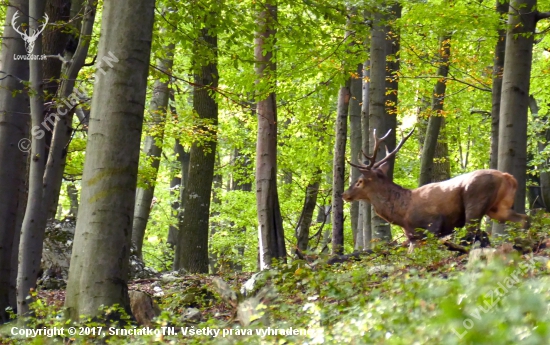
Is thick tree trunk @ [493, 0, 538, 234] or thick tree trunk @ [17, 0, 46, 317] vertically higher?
thick tree trunk @ [493, 0, 538, 234]

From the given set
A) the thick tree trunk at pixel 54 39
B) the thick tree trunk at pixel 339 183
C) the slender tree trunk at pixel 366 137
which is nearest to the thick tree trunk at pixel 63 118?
the thick tree trunk at pixel 54 39

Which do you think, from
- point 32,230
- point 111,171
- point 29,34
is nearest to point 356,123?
point 29,34

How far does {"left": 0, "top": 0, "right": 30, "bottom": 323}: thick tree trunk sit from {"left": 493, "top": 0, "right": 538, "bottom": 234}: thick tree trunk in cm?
628

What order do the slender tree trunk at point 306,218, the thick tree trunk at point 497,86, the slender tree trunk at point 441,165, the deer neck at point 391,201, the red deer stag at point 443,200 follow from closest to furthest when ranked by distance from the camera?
1. the red deer stag at point 443,200
2. the deer neck at point 391,201
3. the thick tree trunk at point 497,86
4. the slender tree trunk at point 441,165
5. the slender tree trunk at point 306,218

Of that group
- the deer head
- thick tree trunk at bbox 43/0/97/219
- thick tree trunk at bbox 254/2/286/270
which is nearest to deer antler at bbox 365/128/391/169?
the deer head

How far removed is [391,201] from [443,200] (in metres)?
0.80

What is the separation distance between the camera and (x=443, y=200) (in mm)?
8672

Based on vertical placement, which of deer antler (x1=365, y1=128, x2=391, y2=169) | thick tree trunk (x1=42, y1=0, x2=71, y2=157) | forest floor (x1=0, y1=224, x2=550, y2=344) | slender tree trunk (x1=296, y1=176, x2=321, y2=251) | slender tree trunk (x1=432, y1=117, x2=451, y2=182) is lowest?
forest floor (x1=0, y1=224, x2=550, y2=344)

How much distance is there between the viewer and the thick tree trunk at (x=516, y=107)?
870 cm

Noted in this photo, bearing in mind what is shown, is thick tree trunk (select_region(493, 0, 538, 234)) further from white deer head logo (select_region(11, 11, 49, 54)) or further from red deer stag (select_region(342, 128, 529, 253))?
white deer head logo (select_region(11, 11, 49, 54))

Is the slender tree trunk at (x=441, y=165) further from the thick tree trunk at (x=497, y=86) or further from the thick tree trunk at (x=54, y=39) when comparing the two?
the thick tree trunk at (x=54, y=39)

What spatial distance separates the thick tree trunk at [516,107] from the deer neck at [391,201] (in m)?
1.37

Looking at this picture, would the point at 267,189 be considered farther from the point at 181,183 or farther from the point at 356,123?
the point at 181,183

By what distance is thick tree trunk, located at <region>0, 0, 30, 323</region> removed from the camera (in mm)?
7750
